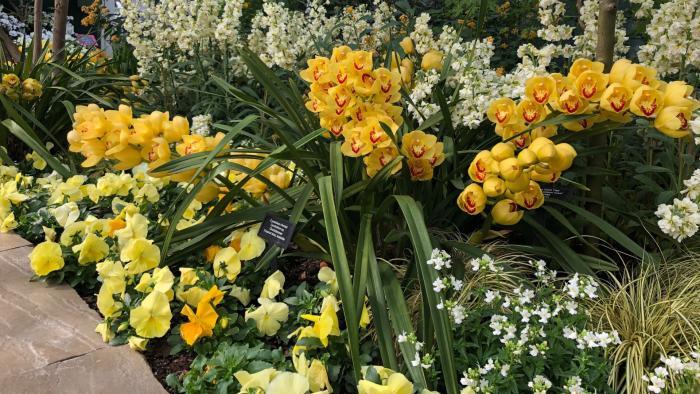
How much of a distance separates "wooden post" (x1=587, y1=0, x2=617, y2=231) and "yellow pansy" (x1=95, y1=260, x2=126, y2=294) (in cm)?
150

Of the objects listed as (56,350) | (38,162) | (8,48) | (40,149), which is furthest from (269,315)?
(8,48)

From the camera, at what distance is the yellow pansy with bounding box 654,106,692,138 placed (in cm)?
163

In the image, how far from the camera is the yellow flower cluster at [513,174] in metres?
1.57

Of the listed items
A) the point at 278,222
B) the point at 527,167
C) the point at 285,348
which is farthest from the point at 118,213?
the point at 527,167

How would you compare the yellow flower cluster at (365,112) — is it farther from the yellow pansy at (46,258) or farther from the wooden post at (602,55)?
the yellow pansy at (46,258)

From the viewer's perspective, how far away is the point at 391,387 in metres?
1.24

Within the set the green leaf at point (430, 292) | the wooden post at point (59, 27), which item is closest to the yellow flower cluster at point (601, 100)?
the green leaf at point (430, 292)

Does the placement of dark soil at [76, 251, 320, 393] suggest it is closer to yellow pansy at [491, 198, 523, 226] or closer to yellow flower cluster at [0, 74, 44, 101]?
yellow pansy at [491, 198, 523, 226]

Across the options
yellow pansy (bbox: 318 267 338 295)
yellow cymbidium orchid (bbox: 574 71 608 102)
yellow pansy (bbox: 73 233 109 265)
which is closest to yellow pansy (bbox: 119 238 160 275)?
yellow pansy (bbox: 73 233 109 265)

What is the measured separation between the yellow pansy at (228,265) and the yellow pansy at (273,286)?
0.12 metres

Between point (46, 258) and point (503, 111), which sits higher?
point (503, 111)

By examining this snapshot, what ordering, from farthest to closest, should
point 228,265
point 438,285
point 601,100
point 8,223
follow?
point 8,223
point 228,265
point 601,100
point 438,285

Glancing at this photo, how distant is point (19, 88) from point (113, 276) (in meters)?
1.97

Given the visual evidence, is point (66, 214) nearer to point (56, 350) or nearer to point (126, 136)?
point (126, 136)
